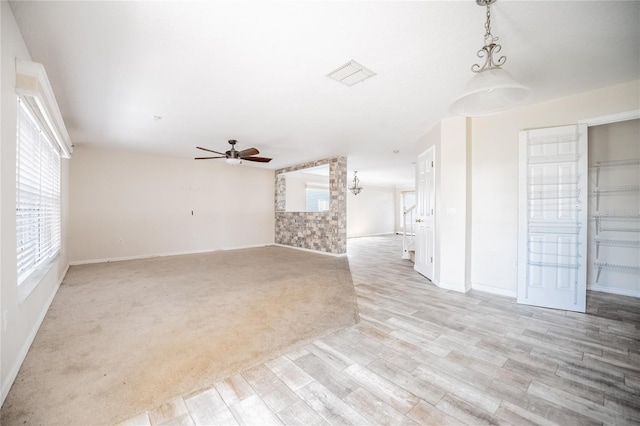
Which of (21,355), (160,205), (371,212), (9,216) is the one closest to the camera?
(9,216)

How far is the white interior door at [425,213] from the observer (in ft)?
13.9

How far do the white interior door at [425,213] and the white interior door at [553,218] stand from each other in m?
1.18

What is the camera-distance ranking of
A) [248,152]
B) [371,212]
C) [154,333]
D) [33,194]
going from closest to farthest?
1. [154,333]
2. [33,194]
3. [248,152]
4. [371,212]

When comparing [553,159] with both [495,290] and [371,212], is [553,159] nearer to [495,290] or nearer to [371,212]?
[495,290]

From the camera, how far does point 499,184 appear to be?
359 centimetres

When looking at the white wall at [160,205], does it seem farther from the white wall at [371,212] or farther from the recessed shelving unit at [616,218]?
the recessed shelving unit at [616,218]

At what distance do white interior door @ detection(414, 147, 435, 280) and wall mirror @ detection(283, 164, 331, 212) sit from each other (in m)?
4.39

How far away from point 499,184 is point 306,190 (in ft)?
22.7

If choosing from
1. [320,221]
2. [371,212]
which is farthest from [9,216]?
[371,212]

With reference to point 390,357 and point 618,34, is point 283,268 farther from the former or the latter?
point 618,34

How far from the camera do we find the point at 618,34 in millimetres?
2047

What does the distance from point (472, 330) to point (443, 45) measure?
2566 millimetres

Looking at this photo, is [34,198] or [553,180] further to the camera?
[553,180]

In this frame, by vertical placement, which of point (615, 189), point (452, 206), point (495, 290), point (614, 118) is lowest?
point (495, 290)
